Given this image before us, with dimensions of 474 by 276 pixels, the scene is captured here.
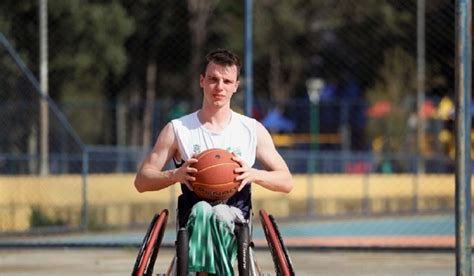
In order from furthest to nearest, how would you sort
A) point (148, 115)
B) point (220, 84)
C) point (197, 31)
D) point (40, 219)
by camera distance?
point (148, 115)
point (197, 31)
point (40, 219)
point (220, 84)

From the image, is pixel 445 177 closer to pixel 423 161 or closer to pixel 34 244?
pixel 423 161

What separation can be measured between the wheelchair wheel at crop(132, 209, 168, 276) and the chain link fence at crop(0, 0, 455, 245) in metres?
8.70

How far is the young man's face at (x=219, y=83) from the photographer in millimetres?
7264

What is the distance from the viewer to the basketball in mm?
6875

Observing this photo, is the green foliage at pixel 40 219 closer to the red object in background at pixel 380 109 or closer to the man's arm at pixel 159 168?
the man's arm at pixel 159 168

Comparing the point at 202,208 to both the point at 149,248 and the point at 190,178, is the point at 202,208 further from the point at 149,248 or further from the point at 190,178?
the point at 149,248

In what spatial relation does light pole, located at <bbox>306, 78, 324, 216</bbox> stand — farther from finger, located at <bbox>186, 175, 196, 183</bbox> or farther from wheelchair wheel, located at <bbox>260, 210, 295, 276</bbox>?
finger, located at <bbox>186, 175, 196, 183</bbox>

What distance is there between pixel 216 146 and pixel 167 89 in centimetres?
1884

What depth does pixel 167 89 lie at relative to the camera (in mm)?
26172

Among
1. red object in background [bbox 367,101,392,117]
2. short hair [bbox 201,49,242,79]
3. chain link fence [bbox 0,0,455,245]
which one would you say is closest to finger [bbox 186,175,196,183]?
short hair [bbox 201,49,242,79]

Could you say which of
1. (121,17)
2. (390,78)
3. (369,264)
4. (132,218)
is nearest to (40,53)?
(121,17)

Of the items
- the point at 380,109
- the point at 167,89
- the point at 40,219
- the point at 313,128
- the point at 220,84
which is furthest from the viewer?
the point at 380,109

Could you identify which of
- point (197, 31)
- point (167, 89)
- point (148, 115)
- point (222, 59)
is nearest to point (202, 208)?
point (222, 59)

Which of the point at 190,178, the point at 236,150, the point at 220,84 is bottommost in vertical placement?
the point at 190,178
